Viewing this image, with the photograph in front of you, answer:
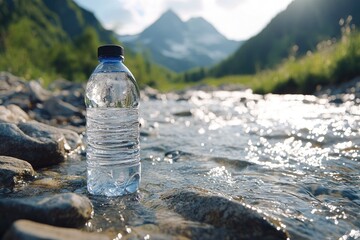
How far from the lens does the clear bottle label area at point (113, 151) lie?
9.80 ft

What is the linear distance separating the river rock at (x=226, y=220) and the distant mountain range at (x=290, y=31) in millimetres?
120196

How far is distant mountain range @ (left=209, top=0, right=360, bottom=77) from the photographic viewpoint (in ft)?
409

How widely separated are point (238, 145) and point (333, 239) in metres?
3.00

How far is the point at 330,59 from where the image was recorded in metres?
12.8

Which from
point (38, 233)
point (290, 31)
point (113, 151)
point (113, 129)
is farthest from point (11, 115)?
point (290, 31)

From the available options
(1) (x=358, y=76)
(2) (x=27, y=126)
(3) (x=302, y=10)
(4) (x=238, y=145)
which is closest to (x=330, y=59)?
(1) (x=358, y=76)

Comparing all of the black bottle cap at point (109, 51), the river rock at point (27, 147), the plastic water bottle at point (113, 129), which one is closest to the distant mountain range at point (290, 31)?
the plastic water bottle at point (113, 129)

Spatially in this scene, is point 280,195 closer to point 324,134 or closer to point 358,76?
point 324,134

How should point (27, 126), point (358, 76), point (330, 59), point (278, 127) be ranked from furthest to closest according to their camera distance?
point (330, 59), point (358, 76), point (278, 127), point (27, 126)

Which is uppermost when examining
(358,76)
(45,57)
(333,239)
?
(45,57)

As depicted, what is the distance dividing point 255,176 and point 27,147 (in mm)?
2174

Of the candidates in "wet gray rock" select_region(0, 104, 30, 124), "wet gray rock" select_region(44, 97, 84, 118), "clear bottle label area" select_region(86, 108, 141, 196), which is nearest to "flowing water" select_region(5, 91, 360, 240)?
"clear bottle label area" select_region(86, 108, 141, 196)

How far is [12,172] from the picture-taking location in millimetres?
2727

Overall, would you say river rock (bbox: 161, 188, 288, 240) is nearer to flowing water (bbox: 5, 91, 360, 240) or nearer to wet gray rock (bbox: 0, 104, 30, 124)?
flowing water (bbox: 5, 91, 360, 240)
